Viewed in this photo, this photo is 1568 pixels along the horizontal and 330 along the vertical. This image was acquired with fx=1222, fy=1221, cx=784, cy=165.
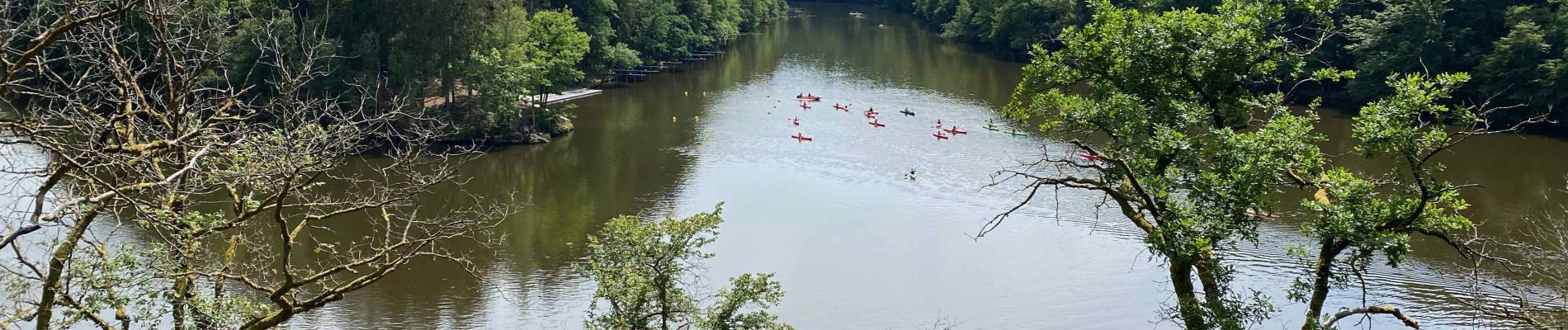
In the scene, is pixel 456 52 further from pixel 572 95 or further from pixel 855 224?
pixel 855 224

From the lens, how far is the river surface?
977 inches

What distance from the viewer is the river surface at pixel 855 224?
977 inches

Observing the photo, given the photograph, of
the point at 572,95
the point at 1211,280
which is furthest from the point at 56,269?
the point at 572,95

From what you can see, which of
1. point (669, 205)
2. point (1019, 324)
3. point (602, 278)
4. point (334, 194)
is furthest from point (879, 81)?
point (602, 278)

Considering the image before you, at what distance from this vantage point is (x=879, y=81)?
190 feet

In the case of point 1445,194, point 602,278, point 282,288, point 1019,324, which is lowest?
point 1019,324

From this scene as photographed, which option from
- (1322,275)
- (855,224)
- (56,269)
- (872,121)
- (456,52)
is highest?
(456,52)

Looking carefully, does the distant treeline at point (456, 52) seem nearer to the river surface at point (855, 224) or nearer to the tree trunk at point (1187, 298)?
the river surface at point (855, 224)

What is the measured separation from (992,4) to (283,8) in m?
42.9

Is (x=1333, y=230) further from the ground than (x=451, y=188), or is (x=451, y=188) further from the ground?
(x=1333, y=230)

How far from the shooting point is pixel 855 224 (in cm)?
3127

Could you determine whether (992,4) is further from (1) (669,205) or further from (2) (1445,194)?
(2) (1445,194)

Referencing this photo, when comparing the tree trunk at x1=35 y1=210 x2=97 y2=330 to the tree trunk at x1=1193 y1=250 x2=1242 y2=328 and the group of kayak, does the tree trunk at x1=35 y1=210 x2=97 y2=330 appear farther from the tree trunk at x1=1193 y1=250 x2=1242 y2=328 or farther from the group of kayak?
the group of kayak

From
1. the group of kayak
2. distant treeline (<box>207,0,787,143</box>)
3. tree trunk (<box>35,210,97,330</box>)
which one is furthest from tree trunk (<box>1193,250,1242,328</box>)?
the group of kayak
